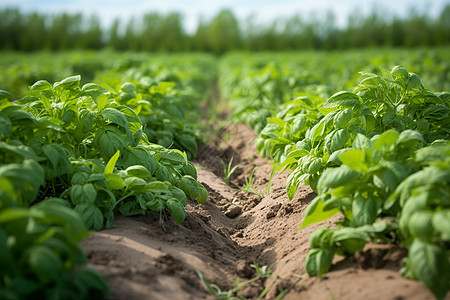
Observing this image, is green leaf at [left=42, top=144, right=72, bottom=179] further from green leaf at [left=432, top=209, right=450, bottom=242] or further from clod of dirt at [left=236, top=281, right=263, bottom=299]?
green leaf at [left=432, top=209, right=450, bottom=242]

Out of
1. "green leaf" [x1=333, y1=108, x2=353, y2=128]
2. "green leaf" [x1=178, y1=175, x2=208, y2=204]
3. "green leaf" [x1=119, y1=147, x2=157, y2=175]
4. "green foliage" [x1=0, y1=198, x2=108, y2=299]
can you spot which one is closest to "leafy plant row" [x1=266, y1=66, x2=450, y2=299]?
"green leaf" [x1=333, y1=108, x2=353, y2=128]

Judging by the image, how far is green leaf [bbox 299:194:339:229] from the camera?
6.72 ft

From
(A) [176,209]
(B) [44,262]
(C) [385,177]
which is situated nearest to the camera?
(B) [44,262]

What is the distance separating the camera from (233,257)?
2.55m

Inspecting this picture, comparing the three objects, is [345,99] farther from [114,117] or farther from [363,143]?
[114,117]

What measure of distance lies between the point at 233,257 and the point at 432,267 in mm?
1312

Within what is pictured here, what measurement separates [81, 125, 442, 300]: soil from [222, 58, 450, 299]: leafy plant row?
10 cm

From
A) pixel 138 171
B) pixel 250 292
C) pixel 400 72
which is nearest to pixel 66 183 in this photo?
pixel 138 171

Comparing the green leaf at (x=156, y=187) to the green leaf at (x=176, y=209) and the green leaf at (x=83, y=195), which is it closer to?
the green leaf at (x=176, y=209)

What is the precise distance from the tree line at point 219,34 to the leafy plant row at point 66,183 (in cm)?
4821

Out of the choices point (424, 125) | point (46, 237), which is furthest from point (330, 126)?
point (46, 237)

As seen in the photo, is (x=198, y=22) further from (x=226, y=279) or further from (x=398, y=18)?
(x=226, y=279)

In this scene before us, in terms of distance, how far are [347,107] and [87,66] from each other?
12541mm

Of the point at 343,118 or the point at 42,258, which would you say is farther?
the point at 343,118
